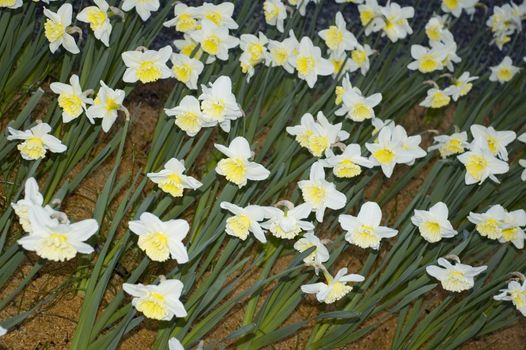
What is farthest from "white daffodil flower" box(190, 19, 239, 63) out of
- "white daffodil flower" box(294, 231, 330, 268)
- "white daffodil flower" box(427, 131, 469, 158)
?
"white daffodil flower" box(427, 131, 469, 158)

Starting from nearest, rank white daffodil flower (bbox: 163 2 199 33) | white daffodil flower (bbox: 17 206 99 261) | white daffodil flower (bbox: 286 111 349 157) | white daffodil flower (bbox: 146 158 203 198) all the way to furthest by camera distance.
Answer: white daffodil flower (bbox: 17 206 99 261) < white daffodil flower (bbox: 146 158 203 198) < white daffodil flower (bbox: 286 111 349 157) < white daffodil flower (bbox: 163 2 199 33)

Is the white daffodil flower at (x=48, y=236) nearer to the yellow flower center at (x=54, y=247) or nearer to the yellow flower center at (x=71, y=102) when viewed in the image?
the yellow flower center at (x=54, y=247)

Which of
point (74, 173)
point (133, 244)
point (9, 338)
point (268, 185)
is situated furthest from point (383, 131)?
point (9, 338)

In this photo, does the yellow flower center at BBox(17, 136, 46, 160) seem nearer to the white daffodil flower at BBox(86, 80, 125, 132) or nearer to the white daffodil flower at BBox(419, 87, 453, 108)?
the white daffodil flower at BBox(86, 80, 125, 132)

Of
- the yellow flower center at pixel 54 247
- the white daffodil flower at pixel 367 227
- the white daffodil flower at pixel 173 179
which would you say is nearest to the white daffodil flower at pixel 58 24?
the white daffodil flower at pixel 173 179

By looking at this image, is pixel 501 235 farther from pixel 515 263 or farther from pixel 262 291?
pixel 262 291

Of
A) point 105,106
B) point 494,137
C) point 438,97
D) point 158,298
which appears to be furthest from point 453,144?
point 158,298
